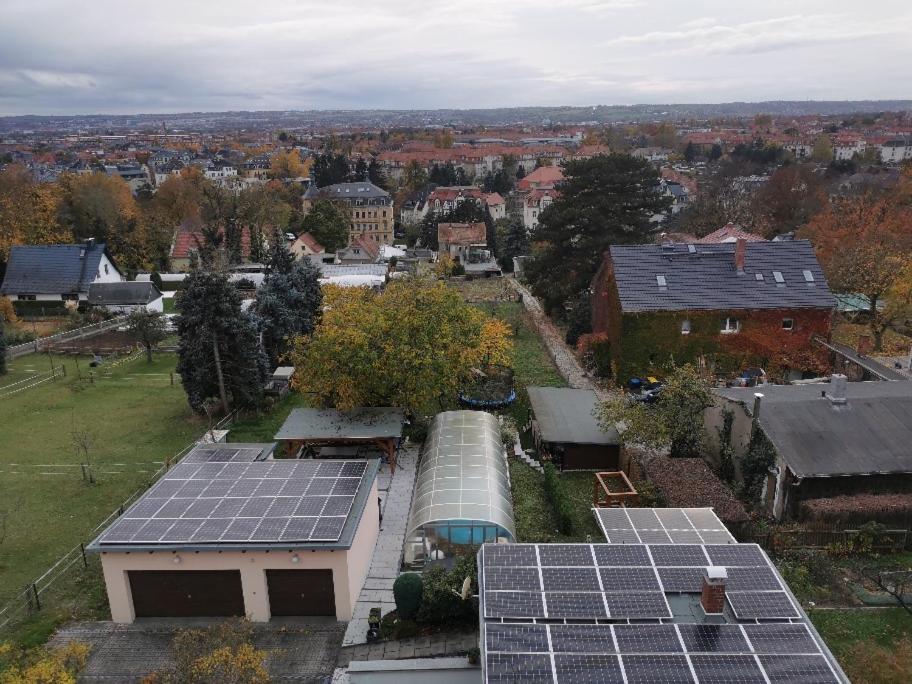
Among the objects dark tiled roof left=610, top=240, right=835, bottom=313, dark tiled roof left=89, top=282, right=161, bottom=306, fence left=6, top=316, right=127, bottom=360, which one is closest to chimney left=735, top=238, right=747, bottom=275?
dark tiled roof left=610, top=240, right=835, bottom=313

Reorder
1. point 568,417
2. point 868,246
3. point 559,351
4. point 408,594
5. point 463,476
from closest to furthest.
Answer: point 408,594, point 463,476, point 568,417, point 868,246, point 559,351

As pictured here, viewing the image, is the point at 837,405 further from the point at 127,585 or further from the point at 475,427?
the point at 127,585

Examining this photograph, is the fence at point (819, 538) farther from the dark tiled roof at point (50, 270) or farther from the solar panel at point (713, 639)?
the dark tiled roof at point (50, 270)

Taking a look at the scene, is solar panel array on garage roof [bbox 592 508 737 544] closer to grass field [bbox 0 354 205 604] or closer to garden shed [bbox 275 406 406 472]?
garden shed [bbox 275 406 406 472]

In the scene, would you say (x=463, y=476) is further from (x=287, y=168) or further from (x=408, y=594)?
(x=287, y=168)

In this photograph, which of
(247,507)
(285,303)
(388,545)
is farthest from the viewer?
(285,303)

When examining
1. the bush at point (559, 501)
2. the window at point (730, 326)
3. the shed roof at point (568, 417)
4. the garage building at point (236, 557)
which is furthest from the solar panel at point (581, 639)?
the window at point (730, 326)

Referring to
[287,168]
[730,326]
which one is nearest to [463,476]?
[730,326]
